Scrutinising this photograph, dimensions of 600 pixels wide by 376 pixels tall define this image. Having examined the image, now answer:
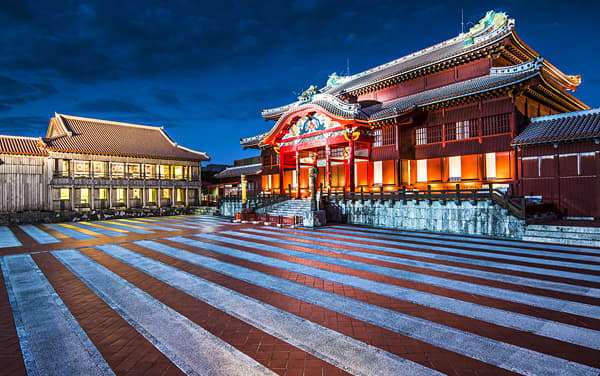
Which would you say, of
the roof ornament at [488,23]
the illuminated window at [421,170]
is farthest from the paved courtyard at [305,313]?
the roof ornament at [488,23]

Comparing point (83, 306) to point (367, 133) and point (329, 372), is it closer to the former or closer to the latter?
point (329, 372)

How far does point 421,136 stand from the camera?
20.7 meters

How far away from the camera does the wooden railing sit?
13.2 metres

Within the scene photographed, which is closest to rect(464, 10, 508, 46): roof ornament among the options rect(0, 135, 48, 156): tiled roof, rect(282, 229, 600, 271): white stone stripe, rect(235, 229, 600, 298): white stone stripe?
rect(282, 229, 600, 271): white stone stripe

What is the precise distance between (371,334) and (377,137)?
18.9 metres

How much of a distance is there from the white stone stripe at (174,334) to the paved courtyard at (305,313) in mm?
25

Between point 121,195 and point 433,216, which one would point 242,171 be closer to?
point 121,195

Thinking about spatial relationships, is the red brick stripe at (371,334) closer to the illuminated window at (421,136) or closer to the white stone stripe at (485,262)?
the white stone stripe at (485,262)

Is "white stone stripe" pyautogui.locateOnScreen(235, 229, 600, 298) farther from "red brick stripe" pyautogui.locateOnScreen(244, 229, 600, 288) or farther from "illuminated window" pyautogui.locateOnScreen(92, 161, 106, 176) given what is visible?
"illuminated window" pyautogui.locateOnScreen(92, 161, 106, 176)

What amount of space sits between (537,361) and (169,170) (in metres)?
38.0

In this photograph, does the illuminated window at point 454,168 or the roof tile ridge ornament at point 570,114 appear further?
the illuminated window at point 454,168

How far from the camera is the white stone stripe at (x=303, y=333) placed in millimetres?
3682

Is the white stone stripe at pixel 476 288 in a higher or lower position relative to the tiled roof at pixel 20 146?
lower

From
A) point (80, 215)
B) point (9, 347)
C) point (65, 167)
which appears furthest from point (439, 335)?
point (65, 167)
